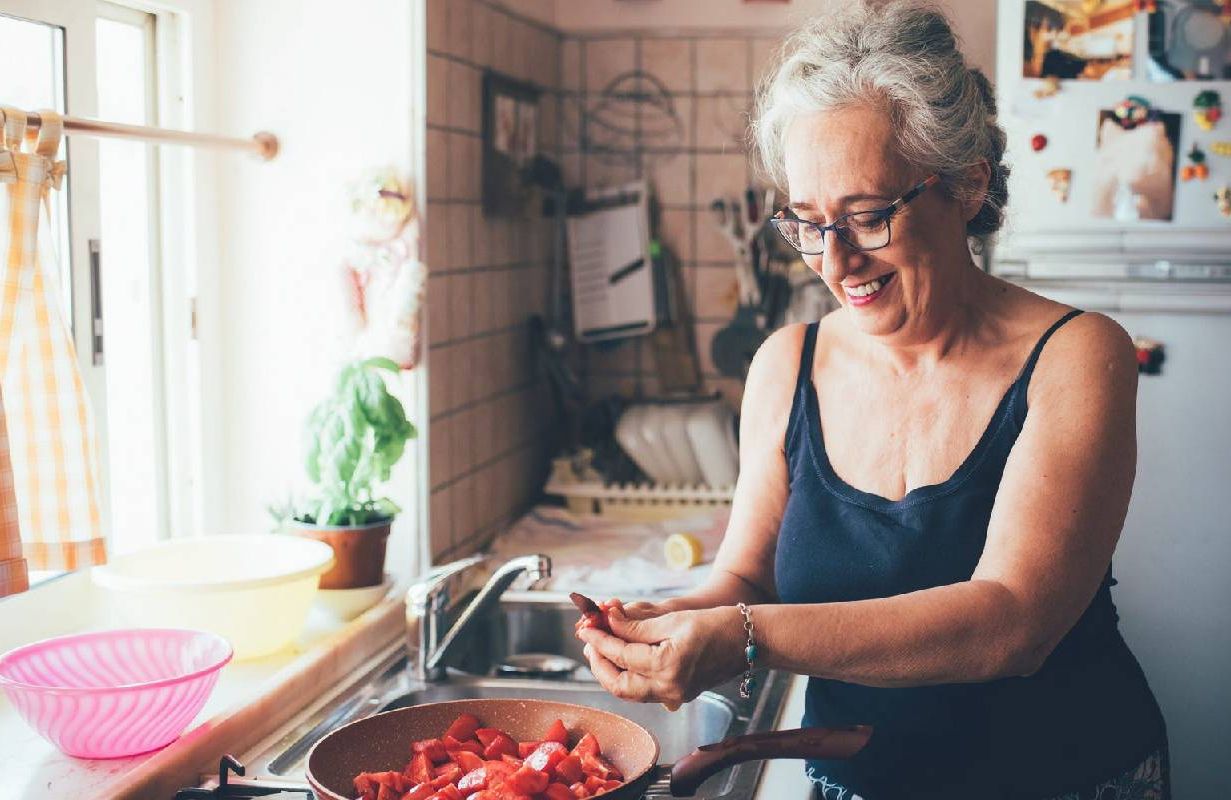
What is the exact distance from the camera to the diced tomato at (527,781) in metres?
1.31

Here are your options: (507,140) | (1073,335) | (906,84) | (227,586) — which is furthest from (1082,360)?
(507,140)

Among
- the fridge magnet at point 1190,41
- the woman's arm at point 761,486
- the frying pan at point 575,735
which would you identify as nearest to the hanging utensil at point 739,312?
the fridge magnet at point 1190,41

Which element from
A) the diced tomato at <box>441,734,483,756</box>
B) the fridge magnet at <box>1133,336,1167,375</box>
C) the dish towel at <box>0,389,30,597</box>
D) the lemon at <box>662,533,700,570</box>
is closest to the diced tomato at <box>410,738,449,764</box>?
the diced tomato at <box>441,734,483,756</box>

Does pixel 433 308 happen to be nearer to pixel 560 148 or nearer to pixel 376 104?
pixel 376 104

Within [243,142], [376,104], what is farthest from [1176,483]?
[243,142]

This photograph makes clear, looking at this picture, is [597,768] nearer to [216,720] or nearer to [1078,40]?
[216,720]

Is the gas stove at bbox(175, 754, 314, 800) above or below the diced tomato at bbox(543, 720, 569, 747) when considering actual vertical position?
below

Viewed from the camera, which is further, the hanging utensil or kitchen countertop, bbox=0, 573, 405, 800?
the hanging utensil

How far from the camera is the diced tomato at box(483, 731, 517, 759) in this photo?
4.74 feet

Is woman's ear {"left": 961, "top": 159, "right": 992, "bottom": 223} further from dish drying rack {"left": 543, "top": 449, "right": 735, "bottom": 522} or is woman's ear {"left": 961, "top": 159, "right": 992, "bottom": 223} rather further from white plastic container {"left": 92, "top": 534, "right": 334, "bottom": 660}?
dish drying rack {"left": 543, "top": 449, "right": 735, "bottom": 522}

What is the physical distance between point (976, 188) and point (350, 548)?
1019 millimetres

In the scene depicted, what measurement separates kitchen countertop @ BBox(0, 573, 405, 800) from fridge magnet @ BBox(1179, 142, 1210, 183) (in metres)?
1.50

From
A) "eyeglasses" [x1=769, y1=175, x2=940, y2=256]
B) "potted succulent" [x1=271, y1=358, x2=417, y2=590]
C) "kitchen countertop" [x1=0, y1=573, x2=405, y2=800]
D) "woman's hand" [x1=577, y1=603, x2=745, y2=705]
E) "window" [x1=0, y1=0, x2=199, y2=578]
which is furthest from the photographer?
"potted succulent" [x1=271, y1=358, x2=417, y2=590]

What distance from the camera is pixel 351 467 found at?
1.93 meters
